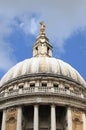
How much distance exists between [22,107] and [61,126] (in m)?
4.91

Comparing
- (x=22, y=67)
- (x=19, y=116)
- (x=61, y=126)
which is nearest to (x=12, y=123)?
(x=19, y=116)

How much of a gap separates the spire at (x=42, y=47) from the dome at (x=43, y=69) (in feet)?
15.2

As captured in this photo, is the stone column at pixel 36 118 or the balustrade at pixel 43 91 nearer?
the stone column at pixel 36 118

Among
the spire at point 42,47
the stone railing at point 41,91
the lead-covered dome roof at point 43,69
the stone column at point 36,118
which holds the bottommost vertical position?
the stone column at point 36,118

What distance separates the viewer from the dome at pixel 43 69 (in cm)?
6206

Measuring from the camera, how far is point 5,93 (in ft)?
191

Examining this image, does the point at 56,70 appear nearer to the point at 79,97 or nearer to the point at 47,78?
the point at 47,78

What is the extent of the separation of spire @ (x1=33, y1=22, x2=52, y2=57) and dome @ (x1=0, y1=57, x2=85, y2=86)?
4.64 meters

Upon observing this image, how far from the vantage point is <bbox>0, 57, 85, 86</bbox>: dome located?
204 ft

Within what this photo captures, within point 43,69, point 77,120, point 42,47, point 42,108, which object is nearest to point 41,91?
point 42,108

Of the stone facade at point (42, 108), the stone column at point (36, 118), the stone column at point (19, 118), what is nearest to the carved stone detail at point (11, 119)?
the stone facade at point (42, 108)

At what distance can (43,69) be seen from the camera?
61.9 meters

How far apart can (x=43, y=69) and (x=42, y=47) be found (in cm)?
918

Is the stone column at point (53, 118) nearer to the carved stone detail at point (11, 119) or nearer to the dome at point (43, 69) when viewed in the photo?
the carved stone detail at point (11, 119)
